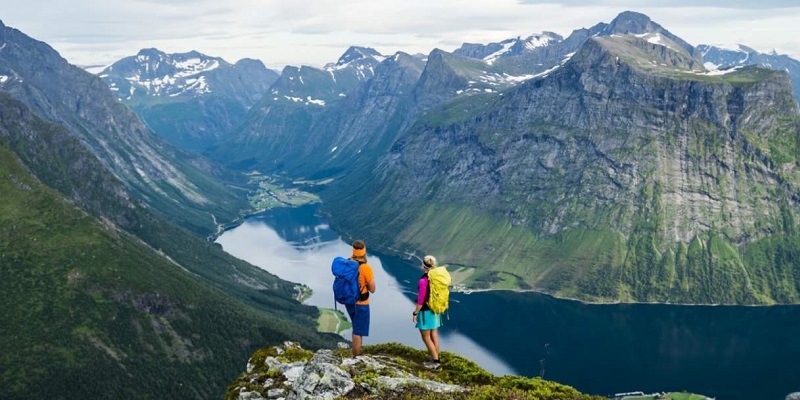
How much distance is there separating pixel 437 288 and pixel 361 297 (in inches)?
200

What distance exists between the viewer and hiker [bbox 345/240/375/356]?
148ft

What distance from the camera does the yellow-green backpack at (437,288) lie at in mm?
44812

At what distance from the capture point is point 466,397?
39125mm

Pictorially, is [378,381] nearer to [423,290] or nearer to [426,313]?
[426,313]

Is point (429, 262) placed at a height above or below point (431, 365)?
above

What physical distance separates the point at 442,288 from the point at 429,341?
4395 millimetres

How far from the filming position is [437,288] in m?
45.1

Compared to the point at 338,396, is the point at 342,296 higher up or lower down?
higher up

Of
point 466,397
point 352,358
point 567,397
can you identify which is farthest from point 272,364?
point 567,397

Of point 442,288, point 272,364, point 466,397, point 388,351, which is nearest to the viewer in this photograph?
point 466,397

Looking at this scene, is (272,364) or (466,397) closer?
(466,397)

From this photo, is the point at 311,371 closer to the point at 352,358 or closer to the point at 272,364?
the point at 352,358

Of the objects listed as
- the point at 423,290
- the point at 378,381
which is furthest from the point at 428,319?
the point at 378,381

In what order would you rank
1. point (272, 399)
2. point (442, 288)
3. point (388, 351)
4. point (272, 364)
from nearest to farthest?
1. point (272, 399)
2. point (442, 288)
3. point (272, 364)
4. point (388, 351)
